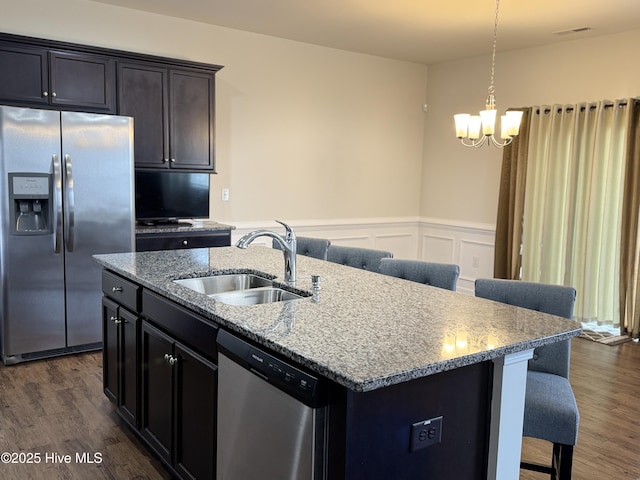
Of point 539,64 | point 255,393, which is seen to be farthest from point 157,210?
point 539,64

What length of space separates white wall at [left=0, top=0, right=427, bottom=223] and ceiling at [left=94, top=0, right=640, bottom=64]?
20cm

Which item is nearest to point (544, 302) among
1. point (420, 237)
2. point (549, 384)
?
point (549, 384)

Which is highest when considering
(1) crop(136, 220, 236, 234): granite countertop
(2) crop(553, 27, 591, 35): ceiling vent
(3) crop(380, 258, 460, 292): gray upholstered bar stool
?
(2) crop(553, 27, 591, 35): ceiling vent

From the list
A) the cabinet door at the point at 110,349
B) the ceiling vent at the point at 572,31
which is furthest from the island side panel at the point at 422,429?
the ceiling vent at the point at 572,31

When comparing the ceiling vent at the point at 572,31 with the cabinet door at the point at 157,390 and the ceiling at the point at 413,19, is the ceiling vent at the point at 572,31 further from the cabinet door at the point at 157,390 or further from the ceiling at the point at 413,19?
the cabinet door at the point at 157,390

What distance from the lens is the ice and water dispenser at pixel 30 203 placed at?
3828 millimetres

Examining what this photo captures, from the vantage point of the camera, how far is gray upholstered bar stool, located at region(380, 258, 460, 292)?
279 cm

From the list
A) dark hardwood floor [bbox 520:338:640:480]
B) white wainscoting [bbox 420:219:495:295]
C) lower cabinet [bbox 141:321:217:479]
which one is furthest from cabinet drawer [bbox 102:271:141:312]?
white wainscoting [bbox 420:219:495:295]

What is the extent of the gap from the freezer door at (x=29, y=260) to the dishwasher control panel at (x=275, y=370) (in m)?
2.59

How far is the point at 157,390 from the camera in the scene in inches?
101

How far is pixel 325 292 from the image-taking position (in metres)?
2.43

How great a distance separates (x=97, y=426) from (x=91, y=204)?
1716 mm

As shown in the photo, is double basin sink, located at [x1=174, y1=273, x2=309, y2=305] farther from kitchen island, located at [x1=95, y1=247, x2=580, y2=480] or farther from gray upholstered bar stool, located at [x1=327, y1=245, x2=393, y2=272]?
gray upholstered bar stool, located at [x1=327, y1=245, x2=393, y2=272]

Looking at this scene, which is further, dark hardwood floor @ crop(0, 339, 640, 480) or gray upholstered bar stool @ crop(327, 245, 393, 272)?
gray upholstered bar stool @ crop(327, 245, 393, 272)
